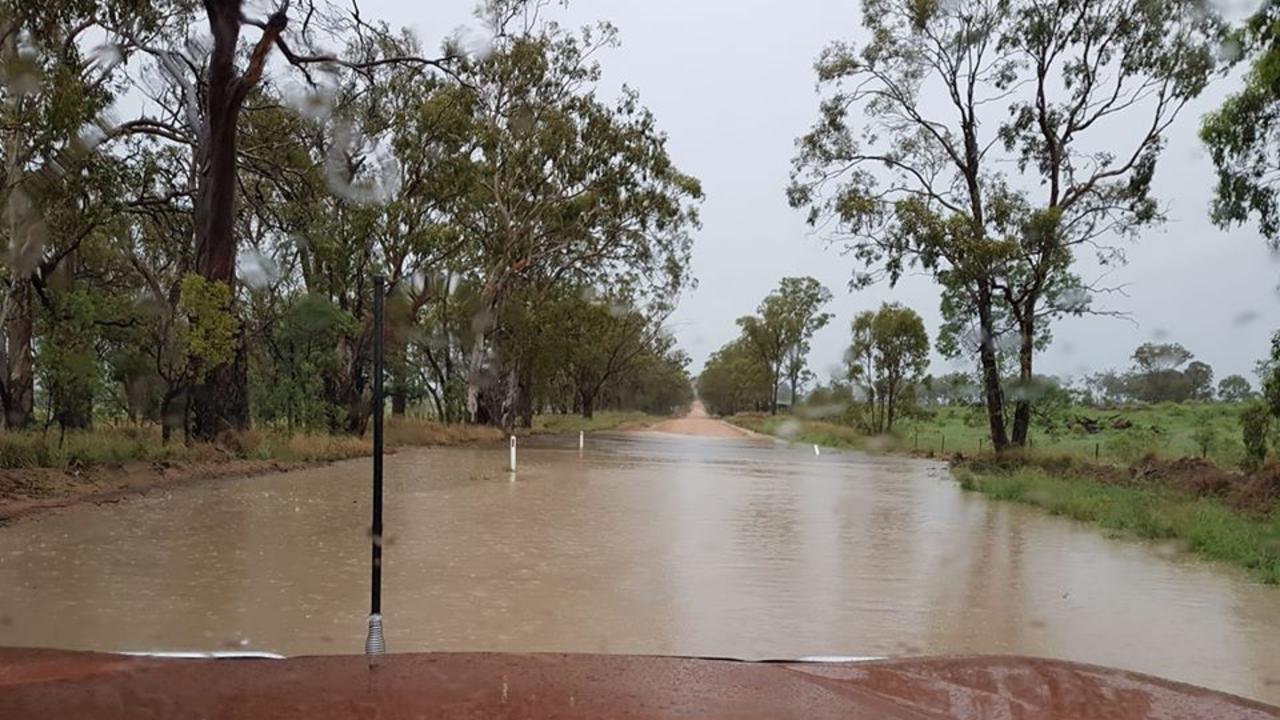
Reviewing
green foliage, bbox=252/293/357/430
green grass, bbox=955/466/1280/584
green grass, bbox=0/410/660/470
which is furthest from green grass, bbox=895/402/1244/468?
green foliage, bbox=252/293/357/430

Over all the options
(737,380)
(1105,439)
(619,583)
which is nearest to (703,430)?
(737,380)

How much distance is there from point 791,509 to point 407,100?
1720 cm

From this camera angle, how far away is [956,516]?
14.6 metres

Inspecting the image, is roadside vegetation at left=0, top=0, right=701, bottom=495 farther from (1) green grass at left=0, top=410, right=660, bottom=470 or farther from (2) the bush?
(2) the bush

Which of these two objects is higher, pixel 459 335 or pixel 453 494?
pixel 459 335

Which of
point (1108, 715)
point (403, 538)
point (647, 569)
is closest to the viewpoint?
point (1108, 715)

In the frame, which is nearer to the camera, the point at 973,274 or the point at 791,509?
the point at 791,509

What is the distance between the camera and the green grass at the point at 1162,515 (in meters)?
10.2

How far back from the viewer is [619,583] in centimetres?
824

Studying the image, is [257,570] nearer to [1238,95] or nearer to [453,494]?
[453,494]

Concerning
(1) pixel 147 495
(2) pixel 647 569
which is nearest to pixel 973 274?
(2) pixel 647 569

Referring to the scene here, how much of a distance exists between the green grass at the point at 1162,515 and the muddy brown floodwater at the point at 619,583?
16.9 inches

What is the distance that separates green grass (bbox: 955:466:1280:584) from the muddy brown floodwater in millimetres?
430

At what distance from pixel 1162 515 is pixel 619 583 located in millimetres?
8525
